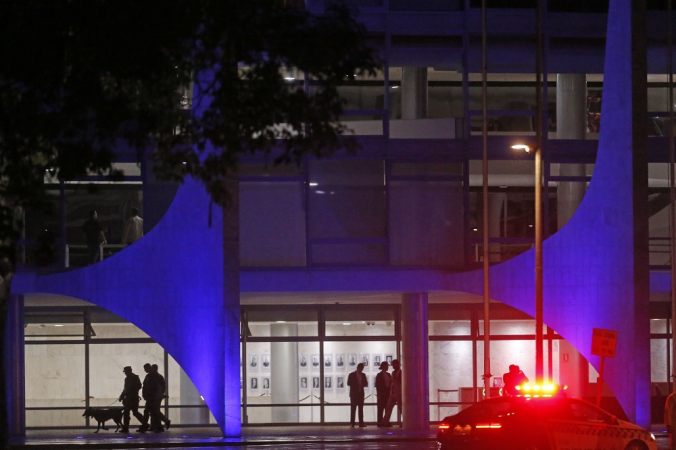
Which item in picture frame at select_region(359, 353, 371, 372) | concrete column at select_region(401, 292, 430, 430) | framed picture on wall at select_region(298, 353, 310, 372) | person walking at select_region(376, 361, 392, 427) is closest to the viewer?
concrete column at select_region(401, 292, 430, 430)

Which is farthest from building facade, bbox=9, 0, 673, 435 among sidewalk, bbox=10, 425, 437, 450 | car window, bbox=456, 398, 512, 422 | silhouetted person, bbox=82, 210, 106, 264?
car window, bbox=456, 398, 512, 422

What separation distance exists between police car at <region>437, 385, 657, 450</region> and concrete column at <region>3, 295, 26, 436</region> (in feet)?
46.2

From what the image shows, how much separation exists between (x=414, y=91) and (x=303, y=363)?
8.34 metres

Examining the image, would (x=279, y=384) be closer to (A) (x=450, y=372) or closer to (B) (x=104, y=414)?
(A) (x=450, y=372)

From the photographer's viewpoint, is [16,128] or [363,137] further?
[363,137]

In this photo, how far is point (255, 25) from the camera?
1348 cm

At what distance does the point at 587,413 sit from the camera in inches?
752

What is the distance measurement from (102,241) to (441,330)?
32.5 ft

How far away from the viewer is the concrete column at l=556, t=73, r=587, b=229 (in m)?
32.8

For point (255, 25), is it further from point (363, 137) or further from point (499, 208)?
point (499, 208)

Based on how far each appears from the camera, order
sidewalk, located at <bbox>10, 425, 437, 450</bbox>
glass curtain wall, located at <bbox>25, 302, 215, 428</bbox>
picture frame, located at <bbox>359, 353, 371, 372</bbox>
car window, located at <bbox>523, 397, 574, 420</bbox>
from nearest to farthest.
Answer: car window, located at <bbox>523, 397, 574, 420</bbox>
sidewalk, located at <bbox>10, 425, 437, 450</bbox>
glass curtain wall, located at <bbox>25, 302, 215, 428</bbox>
picture frame, located at <bbox>359, 353, 371, 372</bbox>

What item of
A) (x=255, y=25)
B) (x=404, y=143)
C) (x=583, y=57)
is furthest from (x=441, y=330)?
(x=255, y=25)

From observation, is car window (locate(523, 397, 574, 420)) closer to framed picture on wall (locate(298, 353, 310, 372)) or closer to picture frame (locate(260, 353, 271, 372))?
framed picture on wall (locate(298, 353, 310, 372))

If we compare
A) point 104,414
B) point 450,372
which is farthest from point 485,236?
point 104,414
